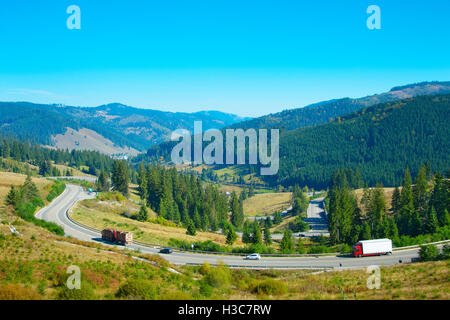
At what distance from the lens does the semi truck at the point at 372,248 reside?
48.7m

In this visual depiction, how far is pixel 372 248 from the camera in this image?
4866cm

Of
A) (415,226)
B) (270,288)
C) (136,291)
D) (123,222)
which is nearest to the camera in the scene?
(136,291)

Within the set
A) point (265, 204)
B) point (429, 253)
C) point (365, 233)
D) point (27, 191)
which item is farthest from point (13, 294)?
point (265, 204)

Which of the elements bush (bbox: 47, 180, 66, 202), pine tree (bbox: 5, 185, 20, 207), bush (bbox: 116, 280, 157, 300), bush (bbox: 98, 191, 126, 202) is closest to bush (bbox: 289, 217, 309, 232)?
bush (bbox: 98, 191, 126, 202)

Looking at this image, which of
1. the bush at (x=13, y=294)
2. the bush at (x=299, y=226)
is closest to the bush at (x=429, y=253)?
the bush at (x=13, y=294)

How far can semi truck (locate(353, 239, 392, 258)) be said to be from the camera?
160 ft

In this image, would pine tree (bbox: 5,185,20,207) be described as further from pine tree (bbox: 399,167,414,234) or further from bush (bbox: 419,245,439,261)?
pine tree (bbox: 399,167,414,234)

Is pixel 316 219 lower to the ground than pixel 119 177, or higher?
lower

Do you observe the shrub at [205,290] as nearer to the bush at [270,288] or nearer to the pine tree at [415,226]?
the bush at [270,288]

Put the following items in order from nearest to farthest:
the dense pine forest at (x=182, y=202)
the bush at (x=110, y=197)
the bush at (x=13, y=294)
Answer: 1. the bush at (x=13, y=294)
2. the bush at (x=110, y=197)
3. the dense pine forest at (x=182, y=202)

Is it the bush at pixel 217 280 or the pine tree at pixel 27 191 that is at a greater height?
the pine tree at pixel 27 191

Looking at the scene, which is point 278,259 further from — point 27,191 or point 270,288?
point 27,191

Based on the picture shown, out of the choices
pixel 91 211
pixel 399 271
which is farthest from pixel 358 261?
Result: pixel 91 211
